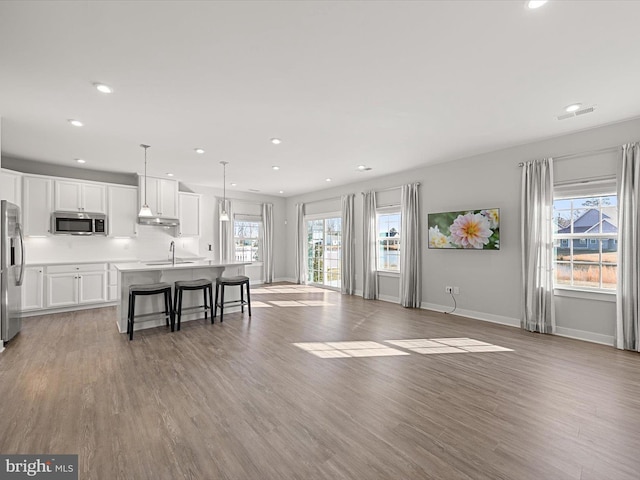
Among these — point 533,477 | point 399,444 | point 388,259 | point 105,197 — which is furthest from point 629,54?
point 105,197

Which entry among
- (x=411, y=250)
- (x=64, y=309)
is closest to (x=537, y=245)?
(x=411, y=250)

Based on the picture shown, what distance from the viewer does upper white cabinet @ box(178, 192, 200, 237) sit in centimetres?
750

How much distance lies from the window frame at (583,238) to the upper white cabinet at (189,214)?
7.44 m

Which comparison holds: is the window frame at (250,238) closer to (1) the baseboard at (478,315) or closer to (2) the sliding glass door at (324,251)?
(2) the sliding glass door at (324,251)

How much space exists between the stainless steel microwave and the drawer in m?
0.64

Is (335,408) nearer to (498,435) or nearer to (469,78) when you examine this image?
(498,435)

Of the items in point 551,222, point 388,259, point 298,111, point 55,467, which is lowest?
point 55,467

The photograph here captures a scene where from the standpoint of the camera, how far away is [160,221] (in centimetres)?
686

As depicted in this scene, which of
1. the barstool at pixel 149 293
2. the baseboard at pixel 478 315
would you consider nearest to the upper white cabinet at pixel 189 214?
the barstool at pixel 149 293

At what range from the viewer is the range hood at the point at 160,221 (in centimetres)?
675

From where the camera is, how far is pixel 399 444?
2057mm

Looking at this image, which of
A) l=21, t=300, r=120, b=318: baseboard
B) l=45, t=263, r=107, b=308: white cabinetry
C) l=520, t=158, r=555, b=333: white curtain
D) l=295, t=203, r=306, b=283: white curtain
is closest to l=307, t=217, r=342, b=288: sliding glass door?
l=295, t=203, r=306, b=283: white curtain

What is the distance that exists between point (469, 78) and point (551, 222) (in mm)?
2892

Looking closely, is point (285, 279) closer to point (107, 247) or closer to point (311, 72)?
point (107, 247)
